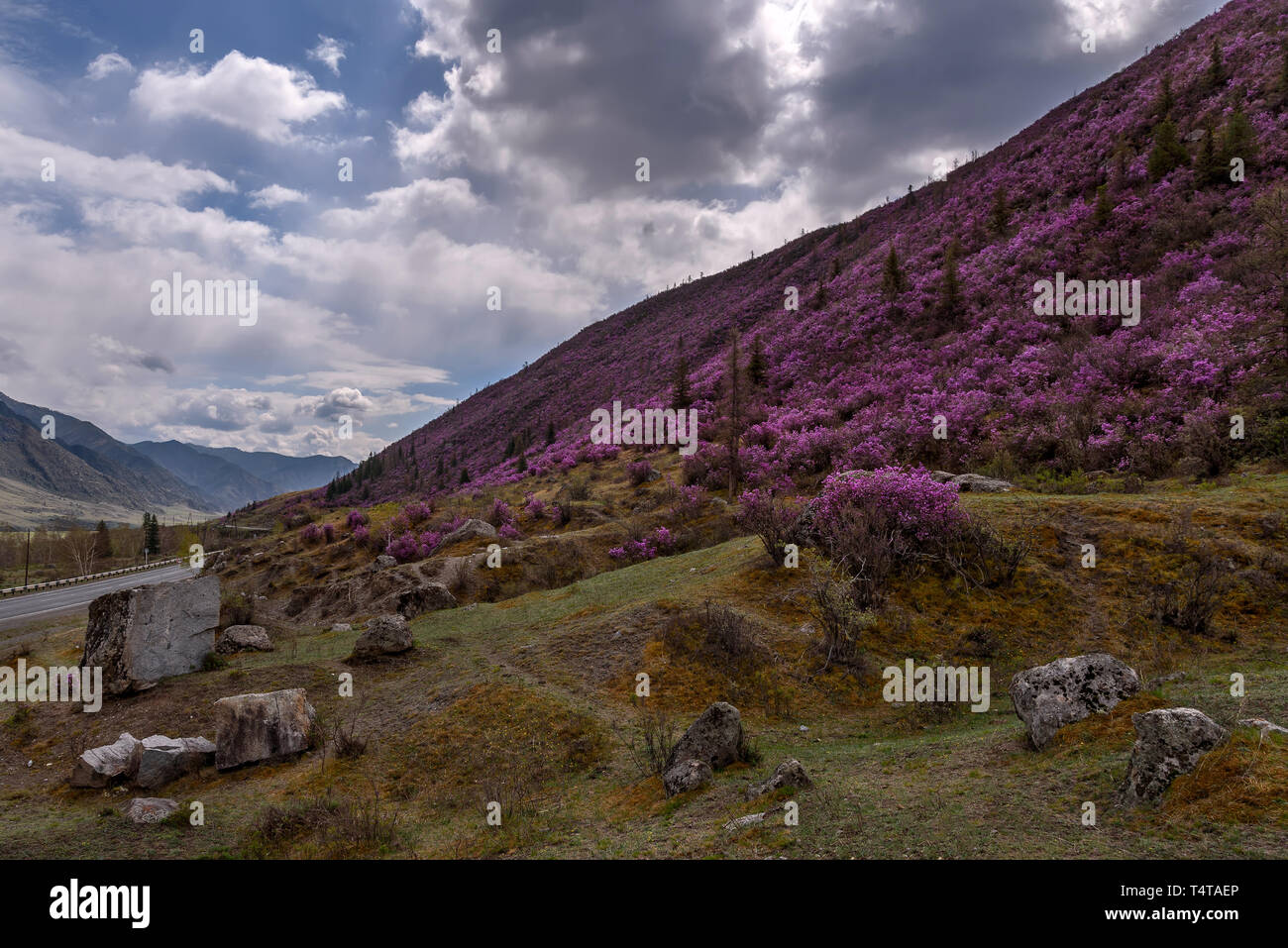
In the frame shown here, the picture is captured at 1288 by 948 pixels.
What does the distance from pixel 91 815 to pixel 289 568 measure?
944 inches

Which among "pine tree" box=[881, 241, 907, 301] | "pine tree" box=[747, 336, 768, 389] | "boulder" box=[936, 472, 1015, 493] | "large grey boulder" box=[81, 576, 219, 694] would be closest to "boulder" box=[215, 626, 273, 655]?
"large grey boulder" box=[81, 576, 219, 694]

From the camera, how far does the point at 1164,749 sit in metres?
4.14

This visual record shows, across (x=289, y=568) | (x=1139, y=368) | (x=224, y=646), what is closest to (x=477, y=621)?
(x=224, y=646)

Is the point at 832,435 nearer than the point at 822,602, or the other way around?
the point at 822,602

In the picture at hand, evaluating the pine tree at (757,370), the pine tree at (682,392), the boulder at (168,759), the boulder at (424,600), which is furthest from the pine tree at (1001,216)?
the boulder at (168,759)

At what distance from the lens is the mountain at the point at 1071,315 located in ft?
58.6

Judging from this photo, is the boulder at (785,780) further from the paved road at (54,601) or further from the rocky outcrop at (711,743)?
the paved road at (54,601)

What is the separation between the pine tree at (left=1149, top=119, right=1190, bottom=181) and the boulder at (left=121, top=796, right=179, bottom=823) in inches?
1771

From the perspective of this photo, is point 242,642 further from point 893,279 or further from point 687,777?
point 893,279

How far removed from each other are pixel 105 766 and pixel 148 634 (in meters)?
4.59

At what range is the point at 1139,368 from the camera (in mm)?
19875

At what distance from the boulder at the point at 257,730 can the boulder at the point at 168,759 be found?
0.30m

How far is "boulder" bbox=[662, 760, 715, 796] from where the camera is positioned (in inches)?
249
